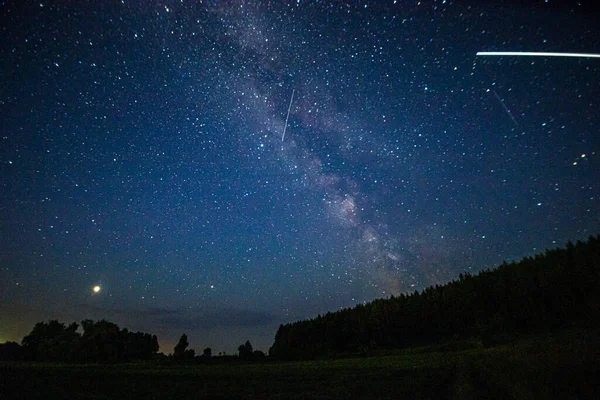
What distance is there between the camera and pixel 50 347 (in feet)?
220

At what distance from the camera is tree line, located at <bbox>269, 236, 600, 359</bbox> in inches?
2056

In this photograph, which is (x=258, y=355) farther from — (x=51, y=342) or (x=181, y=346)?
(x=51, y=342)

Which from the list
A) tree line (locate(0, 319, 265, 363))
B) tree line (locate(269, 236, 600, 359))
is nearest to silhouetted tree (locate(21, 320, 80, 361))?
tree line (locate(0, 319, 265, 363))

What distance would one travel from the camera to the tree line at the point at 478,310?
52.2m

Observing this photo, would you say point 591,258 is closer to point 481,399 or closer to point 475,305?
point 475,305

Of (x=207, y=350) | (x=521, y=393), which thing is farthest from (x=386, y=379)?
(x=207, y=350)

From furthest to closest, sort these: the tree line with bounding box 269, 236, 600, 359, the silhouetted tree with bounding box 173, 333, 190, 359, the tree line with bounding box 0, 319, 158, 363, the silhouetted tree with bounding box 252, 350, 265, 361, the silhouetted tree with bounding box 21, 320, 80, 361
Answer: the silhouetted tree with bounding box 173, 333, 190, 359 → the silhouetted tree with bounding box 252, 350, 265, 361 → the silhouetted tree with bounding box 21, 320, 80, 361 → the tree line with bounding box 0, 319, 158, 363 → the tree line with bounding box 269, 236, 600, 359

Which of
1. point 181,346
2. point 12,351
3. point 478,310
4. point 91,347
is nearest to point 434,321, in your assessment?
point 478,310

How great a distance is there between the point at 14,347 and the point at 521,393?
104 m

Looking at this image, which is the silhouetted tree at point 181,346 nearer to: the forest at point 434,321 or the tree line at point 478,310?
the forest at point 434,321

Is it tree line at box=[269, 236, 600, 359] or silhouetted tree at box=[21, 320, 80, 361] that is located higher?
tree line at box=[269, 236, 600, 359]

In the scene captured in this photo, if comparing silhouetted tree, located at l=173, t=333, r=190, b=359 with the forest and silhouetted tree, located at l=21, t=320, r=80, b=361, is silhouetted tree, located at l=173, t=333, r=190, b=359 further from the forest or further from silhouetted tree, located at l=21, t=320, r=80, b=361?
silhouetted tree, located at l=21, t=320, r=80, b=361

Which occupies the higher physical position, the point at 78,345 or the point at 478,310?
the point at 478,310

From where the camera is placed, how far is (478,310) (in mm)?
66188
